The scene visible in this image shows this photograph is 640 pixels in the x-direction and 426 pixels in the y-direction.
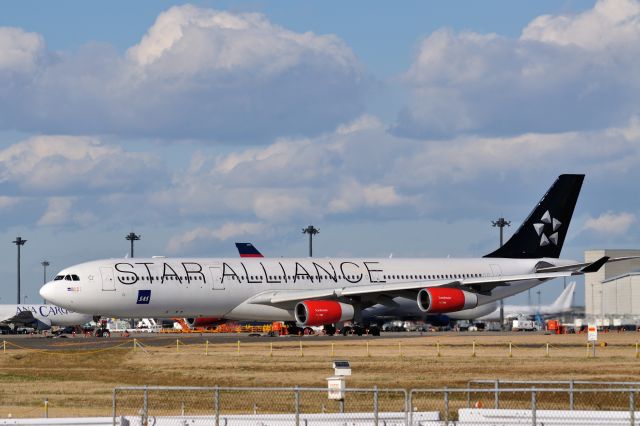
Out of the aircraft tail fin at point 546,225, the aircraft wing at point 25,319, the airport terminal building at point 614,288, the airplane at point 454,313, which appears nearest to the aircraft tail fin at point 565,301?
the airplane at point 454,313

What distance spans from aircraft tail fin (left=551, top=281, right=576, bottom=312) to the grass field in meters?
55.3

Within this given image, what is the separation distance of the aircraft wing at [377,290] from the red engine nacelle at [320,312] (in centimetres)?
68

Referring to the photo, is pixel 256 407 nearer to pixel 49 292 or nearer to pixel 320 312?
pixel 320 312

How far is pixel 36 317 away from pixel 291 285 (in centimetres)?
5752

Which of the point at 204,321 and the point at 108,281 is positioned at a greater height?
the point at 108,281

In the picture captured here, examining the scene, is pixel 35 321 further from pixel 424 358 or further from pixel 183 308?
pixel 424 358

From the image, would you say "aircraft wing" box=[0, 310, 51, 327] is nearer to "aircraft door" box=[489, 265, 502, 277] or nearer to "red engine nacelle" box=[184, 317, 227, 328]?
"red engine nacelle" box=[184, 317, 227, 328]

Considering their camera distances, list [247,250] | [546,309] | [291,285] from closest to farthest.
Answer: [291,285], [247,250], [546,309]

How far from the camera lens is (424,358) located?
52.5m

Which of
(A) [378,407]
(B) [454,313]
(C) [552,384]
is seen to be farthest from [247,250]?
(A) [378,407]

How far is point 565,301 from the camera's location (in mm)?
124688

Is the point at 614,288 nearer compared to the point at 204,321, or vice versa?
the point at 204,321

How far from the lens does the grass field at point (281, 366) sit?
4219cm

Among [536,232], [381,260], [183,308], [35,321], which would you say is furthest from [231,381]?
[35,321]
